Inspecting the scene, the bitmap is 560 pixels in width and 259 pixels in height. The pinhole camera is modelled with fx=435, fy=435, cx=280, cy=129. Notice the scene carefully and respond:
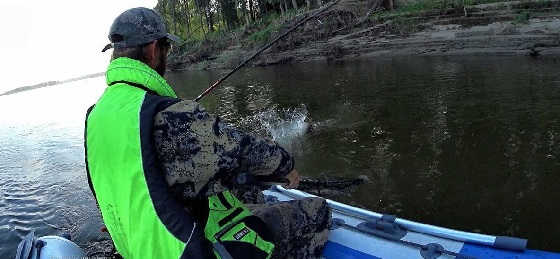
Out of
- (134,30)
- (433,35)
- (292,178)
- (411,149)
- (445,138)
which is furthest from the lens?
(433,35)

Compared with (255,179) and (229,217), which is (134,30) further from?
(229,217)

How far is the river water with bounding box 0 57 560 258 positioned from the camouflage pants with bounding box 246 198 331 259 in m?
2.86

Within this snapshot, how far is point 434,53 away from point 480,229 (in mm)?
18026

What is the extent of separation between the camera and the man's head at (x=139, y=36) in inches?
107

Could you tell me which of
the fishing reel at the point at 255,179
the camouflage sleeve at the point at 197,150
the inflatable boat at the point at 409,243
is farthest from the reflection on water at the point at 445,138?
the camouflage sleeve at the point at 197,150

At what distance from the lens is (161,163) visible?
2.37 metres

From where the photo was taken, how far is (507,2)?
21328mm

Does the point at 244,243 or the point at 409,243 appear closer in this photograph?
the point at 244,243

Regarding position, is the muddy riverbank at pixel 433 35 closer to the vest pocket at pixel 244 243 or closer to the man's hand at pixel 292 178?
the man's hand at pixel 292 178

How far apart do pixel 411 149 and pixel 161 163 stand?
7.52 meters

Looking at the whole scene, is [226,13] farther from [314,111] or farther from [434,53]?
[314,111]

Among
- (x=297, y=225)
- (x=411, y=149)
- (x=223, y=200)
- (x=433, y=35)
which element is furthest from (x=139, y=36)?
(x=433, y=35)

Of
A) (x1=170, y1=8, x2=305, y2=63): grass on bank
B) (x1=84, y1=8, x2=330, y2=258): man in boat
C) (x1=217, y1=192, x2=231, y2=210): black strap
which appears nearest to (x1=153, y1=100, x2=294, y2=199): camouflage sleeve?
(x1=84, y1=8, x2=330, y2=258): man in boat

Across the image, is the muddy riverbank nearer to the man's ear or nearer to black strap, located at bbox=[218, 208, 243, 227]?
the man's ear
